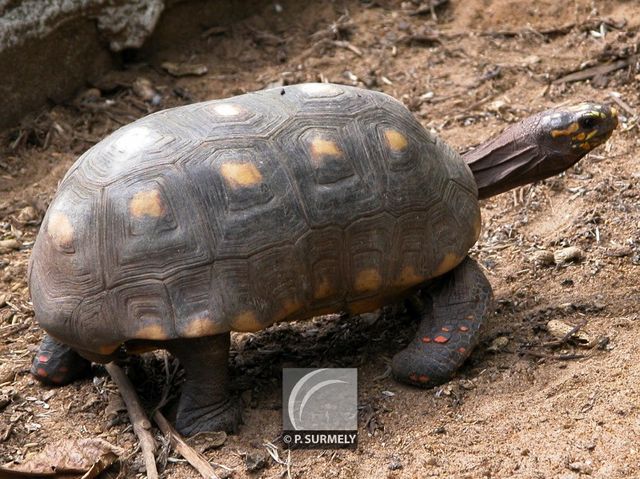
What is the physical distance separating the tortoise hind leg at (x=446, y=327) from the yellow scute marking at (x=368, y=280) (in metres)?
0.41

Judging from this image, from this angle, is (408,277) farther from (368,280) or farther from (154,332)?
(154,332)

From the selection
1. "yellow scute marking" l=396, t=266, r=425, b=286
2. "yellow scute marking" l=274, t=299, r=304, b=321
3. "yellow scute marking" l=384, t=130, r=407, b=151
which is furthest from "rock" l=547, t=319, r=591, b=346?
"yellow scute marking" l=274, t=299, r=304, b=321

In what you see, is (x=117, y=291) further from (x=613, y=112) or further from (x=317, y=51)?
(x=317, y=51)

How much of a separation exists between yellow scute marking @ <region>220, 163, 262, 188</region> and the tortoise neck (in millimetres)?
1509

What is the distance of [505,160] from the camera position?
17.0 feet

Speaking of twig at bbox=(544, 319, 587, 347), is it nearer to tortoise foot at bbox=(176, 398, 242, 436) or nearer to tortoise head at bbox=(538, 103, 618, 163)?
tortoise head at bbox=(538, 103, 618, 163)

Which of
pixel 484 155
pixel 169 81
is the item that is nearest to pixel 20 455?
pixel 484 155

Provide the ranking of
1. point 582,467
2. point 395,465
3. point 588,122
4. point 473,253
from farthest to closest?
point 473,253, point 588,122, point 395,465, point 582,467

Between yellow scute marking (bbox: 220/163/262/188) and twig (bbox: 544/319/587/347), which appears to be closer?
yellow scute marking (bbox: 220/163/262/188)

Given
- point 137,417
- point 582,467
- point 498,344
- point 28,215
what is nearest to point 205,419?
point 137,417

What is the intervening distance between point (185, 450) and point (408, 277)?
134 centimetres

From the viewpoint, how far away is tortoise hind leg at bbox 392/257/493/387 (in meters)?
4.49

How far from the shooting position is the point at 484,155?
5.16m

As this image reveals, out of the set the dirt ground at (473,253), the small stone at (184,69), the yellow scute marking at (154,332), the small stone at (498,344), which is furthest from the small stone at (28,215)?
the small stone at (498,344)
